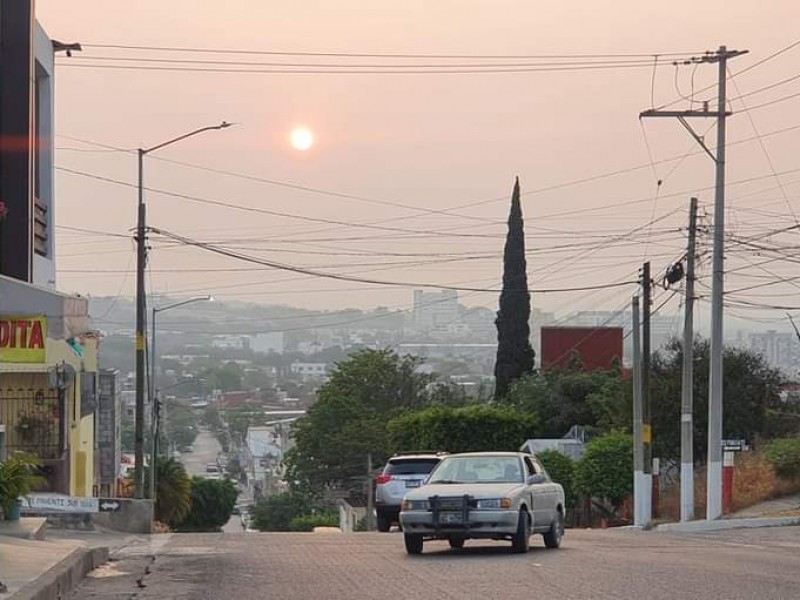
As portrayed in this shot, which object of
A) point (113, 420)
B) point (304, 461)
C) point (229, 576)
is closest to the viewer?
point (229, 576)

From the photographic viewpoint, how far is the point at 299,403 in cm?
14500

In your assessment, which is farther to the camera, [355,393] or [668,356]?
[355,393]

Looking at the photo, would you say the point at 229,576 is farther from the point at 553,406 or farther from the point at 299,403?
the point at 299,403

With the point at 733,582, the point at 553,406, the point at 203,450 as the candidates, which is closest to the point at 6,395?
the point at 733,582

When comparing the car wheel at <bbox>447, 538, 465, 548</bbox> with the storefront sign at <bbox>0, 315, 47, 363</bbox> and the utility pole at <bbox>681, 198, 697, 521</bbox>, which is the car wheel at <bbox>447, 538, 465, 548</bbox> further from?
the utility pole at <bbox>681, 198, 697, 521</bbox>

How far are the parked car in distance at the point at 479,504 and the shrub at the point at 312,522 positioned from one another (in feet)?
166

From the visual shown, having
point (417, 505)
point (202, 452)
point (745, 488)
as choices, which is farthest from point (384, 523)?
point (202, 452)

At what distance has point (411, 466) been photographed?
2959cm

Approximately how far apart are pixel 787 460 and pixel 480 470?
23.1 meters

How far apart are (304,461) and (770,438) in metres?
34.2

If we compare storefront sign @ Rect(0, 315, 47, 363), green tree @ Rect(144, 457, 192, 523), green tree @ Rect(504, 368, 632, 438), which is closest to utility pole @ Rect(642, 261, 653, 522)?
green tree @ Rect(144, 457, 192, 523)

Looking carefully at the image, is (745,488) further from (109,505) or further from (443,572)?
(443,572)

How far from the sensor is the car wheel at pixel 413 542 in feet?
64.6

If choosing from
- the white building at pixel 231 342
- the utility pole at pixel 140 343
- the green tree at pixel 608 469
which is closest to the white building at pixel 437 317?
the white building at pixel 231 342
